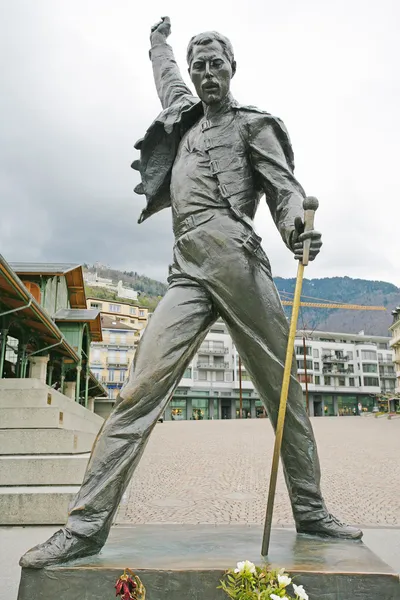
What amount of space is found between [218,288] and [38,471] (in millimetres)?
3380

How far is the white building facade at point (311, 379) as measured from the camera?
6769cm

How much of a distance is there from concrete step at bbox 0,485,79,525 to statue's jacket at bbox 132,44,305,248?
9.00 ft

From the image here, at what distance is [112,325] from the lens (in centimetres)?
6688

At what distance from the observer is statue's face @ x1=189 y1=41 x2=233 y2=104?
3.05 m

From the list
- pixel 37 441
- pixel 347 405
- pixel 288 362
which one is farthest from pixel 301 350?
pixel 288 362

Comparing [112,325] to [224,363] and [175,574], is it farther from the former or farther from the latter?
[175,574]

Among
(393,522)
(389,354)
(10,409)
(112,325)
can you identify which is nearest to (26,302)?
(10,409)

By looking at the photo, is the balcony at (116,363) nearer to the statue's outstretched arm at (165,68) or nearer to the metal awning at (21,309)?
the metal awning at (21,309)

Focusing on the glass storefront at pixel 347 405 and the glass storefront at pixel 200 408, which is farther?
the glass storefront at pixel 347 405

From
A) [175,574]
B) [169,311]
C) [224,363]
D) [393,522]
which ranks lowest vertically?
[393,522]

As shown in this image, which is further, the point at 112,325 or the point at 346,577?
the point at 112,325

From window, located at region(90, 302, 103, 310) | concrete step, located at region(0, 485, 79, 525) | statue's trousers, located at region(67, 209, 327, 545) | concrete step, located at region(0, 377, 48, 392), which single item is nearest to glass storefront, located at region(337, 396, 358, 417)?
window, located at region(90, 302, 103, 310)

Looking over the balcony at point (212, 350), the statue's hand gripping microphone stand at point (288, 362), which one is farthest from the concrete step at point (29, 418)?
the balcony at point (212, 350)

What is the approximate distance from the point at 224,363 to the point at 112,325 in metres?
15.0
